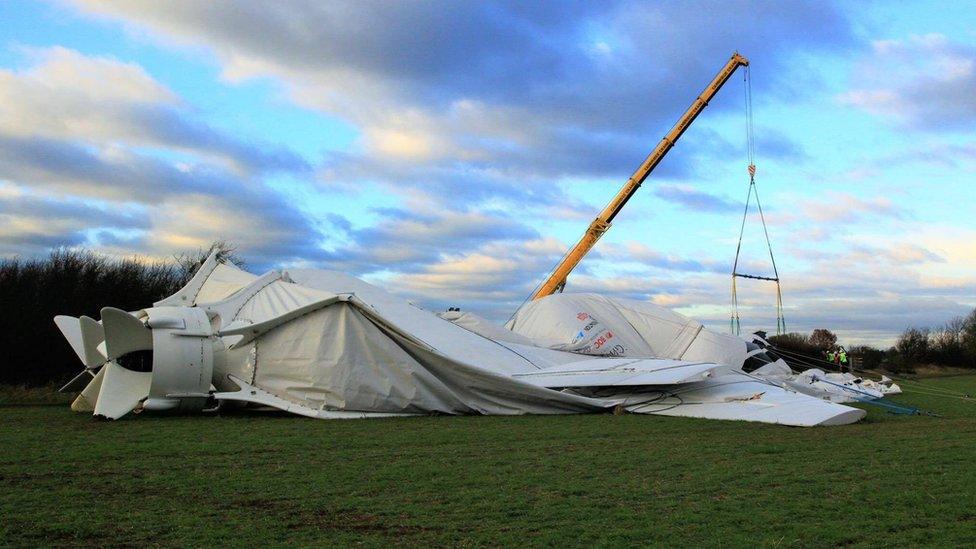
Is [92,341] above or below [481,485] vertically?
above

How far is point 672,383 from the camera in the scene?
34.9 ft

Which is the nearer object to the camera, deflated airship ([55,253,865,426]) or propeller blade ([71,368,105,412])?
deflated airship ([55,253,865,426])

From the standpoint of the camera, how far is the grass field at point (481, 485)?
158 inches

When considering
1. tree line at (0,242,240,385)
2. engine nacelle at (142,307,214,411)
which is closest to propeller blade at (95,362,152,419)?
engine nacelle at (142,307,214,411)

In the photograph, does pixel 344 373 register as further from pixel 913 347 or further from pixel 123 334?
pixel 913 347

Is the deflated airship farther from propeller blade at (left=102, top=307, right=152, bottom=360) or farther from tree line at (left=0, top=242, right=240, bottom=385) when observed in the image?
tree line at (left=0, top=242, right=240, bottom=385)

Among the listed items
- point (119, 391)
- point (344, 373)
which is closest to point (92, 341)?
point (119, 391)

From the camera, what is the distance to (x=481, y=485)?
5.29 m

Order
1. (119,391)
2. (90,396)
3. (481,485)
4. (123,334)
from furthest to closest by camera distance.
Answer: (90,396), (123,334), (119,391), (481,485)

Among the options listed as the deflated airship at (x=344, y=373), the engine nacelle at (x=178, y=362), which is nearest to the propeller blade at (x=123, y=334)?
the deflated airship at (x=344, y=373)

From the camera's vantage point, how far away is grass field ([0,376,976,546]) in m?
4.01

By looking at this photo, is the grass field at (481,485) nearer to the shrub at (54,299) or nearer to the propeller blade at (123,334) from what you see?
the propeller blade at (123,334)

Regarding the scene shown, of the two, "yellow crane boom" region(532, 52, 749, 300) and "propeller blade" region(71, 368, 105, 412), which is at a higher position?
"yellow crane boom" region(532, 52, 749, 300)

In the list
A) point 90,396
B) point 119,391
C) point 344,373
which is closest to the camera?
point 119,391
